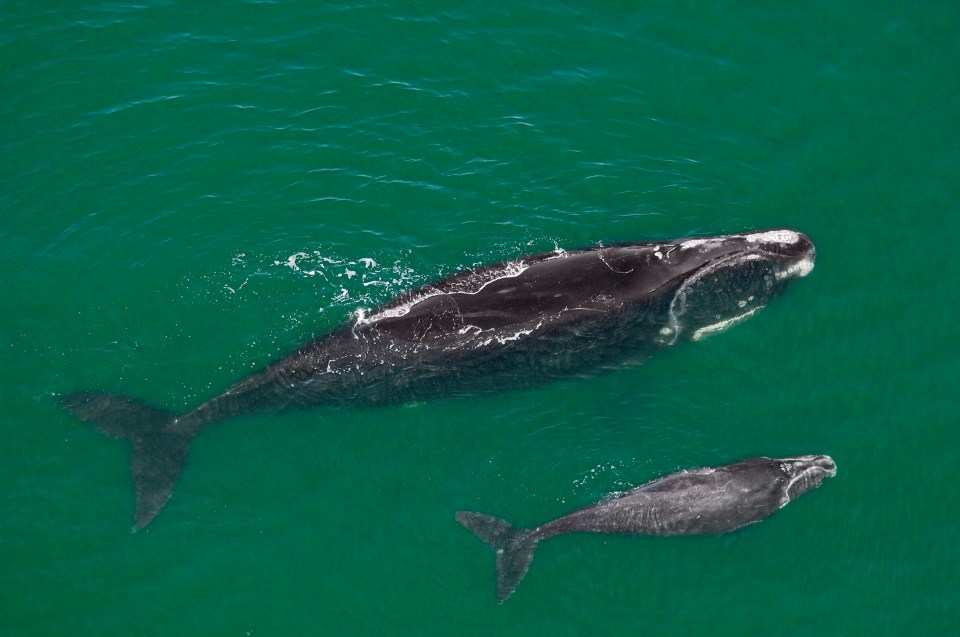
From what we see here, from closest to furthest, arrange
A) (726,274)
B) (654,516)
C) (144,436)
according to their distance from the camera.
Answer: (654,516), (144,436), (726,274)

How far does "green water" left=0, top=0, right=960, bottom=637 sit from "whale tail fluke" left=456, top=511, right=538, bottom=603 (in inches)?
15.5

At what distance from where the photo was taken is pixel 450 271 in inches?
1104

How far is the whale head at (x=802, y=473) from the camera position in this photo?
25.0 m

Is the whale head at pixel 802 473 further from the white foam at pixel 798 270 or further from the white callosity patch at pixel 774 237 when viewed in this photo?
the white callosity patch at pixel 774 237

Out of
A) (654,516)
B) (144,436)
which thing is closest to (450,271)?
(654,516)

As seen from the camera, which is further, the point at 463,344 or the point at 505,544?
the point at 463,344

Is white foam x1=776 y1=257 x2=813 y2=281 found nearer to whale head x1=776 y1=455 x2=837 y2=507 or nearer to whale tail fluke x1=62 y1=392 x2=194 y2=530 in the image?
whale head x1=776 y1=455 x2=837 y2=507

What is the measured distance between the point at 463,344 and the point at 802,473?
10.5 m

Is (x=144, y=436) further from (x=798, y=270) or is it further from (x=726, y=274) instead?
(x=798, y=270)

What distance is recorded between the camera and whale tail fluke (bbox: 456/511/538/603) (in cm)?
2402

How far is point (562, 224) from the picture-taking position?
29.1 metres

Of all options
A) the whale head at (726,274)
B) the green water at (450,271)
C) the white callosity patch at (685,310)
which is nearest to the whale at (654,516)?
the green water at (450,271)

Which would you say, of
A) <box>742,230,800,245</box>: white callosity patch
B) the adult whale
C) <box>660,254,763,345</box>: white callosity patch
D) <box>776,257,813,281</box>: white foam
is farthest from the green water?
<box>742,230,800,245</box>: white callosity patch

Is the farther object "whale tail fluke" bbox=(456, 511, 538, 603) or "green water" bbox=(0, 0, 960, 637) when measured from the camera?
"green water" bbox=(0, 0, 960, 637)
